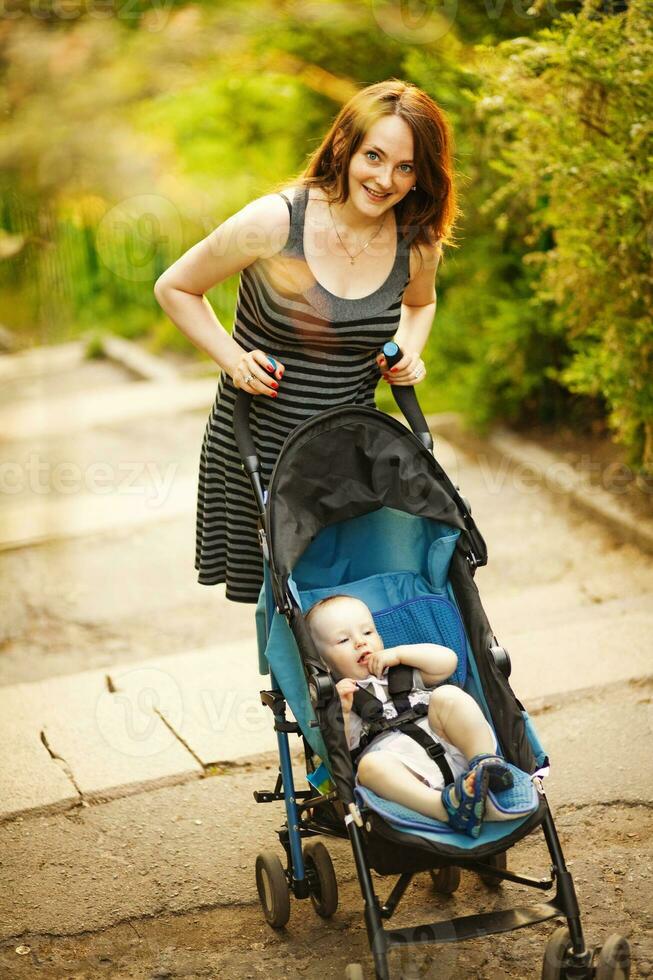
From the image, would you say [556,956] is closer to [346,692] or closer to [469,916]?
[469,916]

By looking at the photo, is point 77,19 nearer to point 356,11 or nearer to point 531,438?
point 356,11

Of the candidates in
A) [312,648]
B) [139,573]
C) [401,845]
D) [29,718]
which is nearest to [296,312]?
[312,648]

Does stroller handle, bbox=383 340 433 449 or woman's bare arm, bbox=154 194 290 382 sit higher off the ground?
woman's bare arm, bbox=154 194 290 382

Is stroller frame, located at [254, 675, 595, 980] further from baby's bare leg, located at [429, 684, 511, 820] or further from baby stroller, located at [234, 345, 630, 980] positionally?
baby's bare leg, located at [429, 684, 511, 820]

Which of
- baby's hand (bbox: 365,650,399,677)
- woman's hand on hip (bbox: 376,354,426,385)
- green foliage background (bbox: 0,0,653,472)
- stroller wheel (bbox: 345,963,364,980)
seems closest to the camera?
stroller wheel (bbox: 345,963,364,980)

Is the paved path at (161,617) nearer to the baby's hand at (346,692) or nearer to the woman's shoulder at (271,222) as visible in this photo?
the baby's hand at (346,692)

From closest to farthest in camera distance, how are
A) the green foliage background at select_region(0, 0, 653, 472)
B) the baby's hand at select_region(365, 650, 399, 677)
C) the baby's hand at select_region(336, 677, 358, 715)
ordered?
the baby's hand at select_region(336, 677, 358, 715), the baby's hand at select_region(365, 650, 399, 677), the green foliage background at select_region(0, 0, 653, 472)

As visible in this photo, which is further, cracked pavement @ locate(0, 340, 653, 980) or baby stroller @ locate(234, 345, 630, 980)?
cracked pavement @ locate(0, 340, 653, 980)

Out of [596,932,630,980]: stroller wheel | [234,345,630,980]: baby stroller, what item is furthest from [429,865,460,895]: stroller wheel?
[596,932,630,980]: stroller wheel

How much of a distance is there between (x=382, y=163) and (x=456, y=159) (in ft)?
12.7

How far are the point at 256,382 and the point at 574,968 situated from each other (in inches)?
59.5

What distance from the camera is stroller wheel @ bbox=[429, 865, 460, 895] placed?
2.73m

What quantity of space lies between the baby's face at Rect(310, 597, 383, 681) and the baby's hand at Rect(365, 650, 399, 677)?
1 centimetres

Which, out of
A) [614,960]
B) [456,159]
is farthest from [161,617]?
[456,159]
